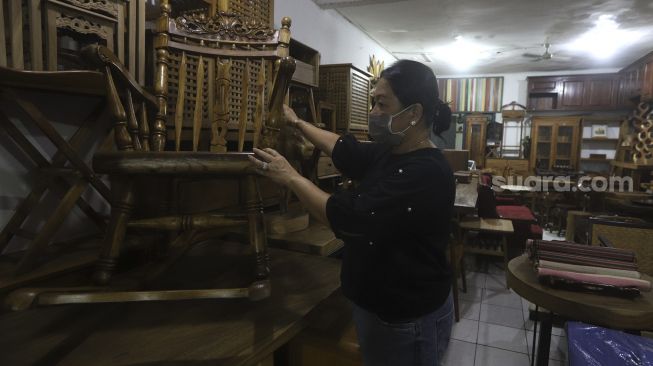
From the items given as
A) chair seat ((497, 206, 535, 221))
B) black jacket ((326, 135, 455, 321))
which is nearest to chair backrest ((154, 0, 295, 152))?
black jacket ((326, 135, 455, 321))

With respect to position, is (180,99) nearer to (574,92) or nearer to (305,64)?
(305,64)

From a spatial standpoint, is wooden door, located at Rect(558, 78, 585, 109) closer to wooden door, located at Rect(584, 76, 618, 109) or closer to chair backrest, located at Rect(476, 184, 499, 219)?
wooden door, located at Rect(584, 76, 618, 109)

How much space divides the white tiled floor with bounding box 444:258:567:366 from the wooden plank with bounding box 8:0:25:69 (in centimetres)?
246

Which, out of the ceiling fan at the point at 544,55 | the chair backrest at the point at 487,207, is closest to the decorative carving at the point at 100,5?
the chair backrest at the point at 487,207

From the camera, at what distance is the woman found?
1.01 metres

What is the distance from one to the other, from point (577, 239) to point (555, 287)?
2.81 metres

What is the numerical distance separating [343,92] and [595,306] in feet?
8.41

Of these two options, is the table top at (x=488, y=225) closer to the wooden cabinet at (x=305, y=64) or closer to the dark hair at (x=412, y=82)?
the wooden cabinet at (x=305, y=64)

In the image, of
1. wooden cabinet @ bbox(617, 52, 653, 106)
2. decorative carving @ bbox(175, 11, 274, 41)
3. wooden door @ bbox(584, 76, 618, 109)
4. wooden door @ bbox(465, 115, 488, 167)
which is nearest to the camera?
decorative carving @ bbox(175, 11, 274, 41)

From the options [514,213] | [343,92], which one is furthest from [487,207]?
[343,92]

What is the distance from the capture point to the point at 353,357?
1221 mm

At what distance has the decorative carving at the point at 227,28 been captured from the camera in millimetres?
1409

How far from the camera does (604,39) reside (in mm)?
5246

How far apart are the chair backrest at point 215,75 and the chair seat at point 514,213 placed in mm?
3575
